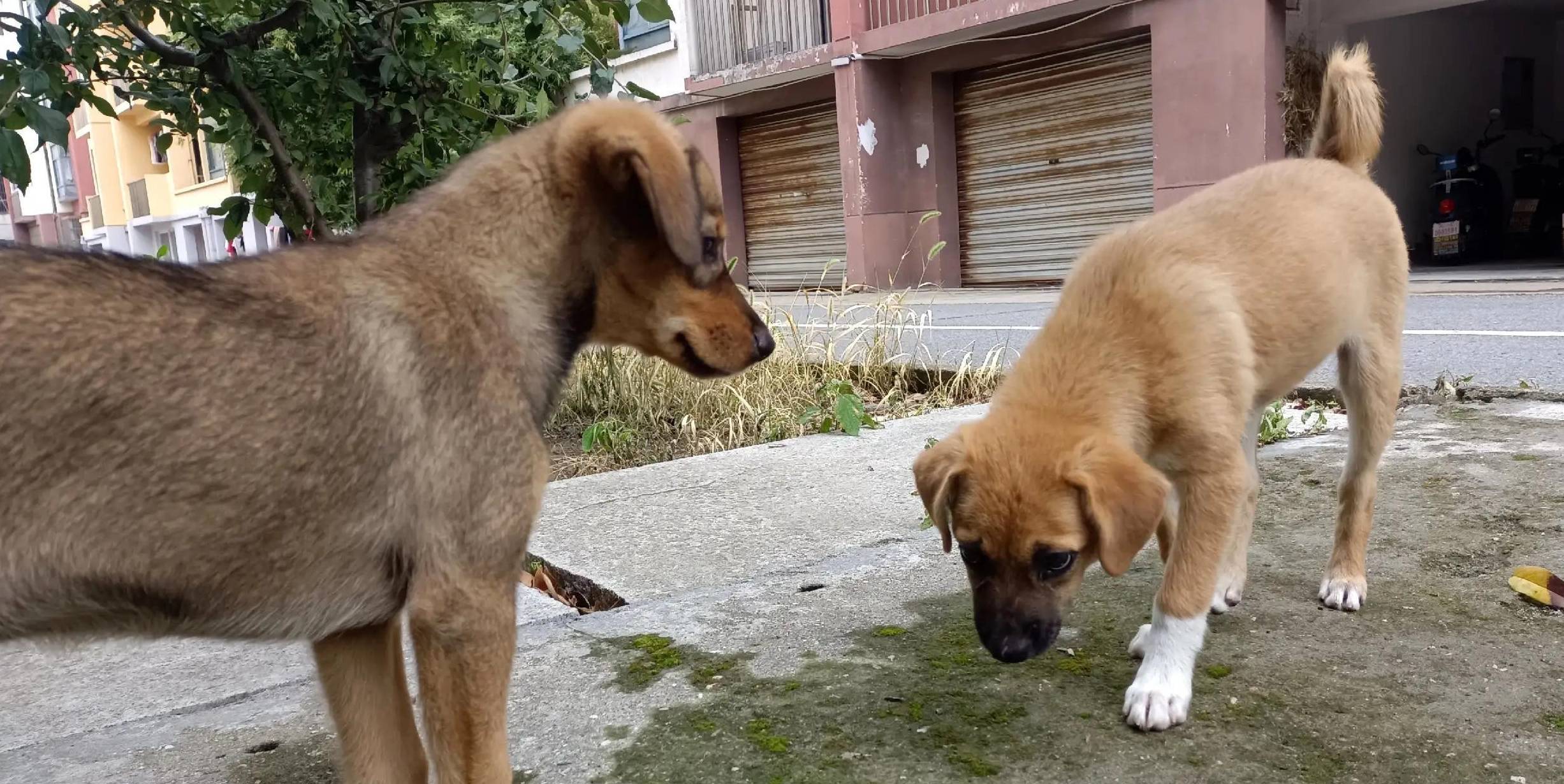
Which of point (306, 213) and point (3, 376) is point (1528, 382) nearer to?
point (306, 213)

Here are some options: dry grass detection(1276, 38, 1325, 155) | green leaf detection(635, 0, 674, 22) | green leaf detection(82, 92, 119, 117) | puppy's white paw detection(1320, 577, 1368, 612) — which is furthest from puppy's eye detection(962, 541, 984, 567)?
dry grass detection(1276, 38, 1325, 155)

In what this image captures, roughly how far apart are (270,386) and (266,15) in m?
2.74

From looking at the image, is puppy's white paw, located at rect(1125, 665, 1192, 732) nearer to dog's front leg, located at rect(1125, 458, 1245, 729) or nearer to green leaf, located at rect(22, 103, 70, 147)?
dog's front leg, located at rect(1125, 458, 1245, 729)

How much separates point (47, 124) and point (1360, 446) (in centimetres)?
374

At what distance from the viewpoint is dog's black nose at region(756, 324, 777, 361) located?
2.54 meters

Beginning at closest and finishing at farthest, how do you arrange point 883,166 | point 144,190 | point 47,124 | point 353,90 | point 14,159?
1. point 14,159
2. point 47,124
3. point 353,90
4. point 883,166
5. point 144,190

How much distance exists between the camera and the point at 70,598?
1747 mm

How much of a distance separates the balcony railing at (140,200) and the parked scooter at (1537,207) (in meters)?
43.6

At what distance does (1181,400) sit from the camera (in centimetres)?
275

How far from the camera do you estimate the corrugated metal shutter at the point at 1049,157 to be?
14531 mm

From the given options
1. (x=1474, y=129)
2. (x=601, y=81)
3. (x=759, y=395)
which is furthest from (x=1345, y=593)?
(x=1474, y=129)

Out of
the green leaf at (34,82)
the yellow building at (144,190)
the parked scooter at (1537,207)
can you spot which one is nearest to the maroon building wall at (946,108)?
the parked scooter at (1537,207)

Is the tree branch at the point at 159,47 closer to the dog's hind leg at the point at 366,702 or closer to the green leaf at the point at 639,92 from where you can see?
the green leaf at the point at 639,92

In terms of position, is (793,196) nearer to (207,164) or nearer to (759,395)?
(759,395)
